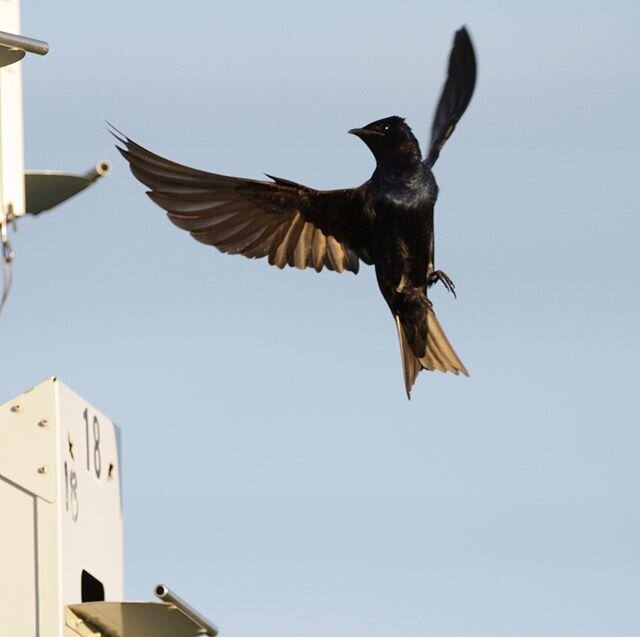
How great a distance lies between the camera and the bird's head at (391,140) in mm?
6938

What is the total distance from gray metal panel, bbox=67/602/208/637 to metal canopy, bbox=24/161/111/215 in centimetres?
107

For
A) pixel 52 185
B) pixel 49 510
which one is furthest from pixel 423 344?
pixel 49 510

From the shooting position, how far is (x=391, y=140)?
6973mm

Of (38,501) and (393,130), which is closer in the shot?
(38,501)

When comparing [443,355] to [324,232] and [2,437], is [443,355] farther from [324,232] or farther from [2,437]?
[2,437]

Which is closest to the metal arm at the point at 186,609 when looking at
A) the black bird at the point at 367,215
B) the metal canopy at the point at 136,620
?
the metal canopy at the point at 136,620

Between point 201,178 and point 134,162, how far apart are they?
36 centimetres

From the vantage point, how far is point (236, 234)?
7.24 meters

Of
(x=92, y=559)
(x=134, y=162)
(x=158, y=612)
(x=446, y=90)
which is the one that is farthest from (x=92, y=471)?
(x=446, y=90)

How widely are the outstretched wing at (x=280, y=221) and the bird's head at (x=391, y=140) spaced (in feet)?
0.83

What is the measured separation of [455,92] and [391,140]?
19.2 inches

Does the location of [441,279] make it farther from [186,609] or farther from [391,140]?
[186,609]

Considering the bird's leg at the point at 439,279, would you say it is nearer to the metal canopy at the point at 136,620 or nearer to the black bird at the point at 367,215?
the black bird at the point at 367,215

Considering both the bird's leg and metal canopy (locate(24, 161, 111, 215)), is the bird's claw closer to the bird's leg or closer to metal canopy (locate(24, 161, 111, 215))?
the bird's leg
